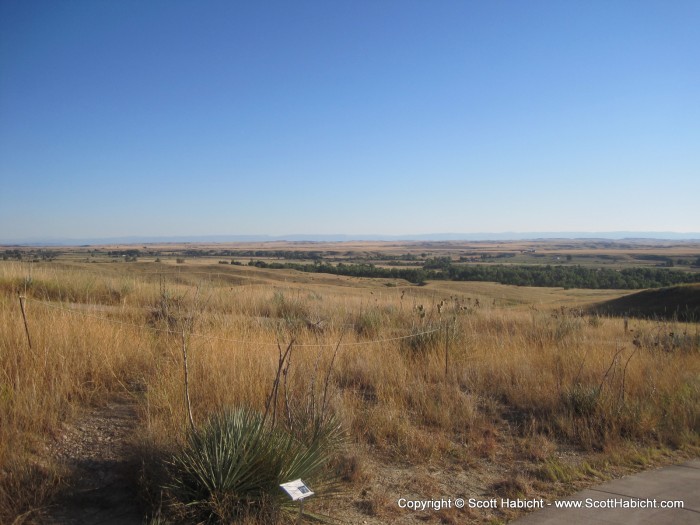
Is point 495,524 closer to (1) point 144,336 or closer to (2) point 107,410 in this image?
(2) point 107,410

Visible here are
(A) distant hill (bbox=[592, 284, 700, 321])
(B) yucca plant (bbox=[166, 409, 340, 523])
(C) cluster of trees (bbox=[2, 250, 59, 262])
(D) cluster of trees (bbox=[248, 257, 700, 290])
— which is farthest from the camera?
(D) cluster of trees (bbox=[248, 257, 700, 290])

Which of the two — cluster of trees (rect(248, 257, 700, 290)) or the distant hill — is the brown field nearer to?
the distant hill

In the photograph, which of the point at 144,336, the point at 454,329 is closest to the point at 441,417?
the point at 454,329

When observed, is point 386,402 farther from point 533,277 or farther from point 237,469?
point 533,277

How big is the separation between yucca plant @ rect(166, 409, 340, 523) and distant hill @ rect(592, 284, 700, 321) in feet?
78.3

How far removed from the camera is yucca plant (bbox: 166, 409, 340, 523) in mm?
3537

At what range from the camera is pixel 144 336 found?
7219mm

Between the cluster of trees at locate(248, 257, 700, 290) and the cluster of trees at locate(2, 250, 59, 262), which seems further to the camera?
the cluster of trees at locate(248, 257, 700, 290)

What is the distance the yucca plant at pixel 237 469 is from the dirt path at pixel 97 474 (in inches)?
15.2

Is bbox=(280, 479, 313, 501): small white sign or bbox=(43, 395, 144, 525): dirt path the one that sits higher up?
bbox=(280, 479, 313, 501): small white sign

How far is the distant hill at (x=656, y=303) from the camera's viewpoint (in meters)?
25.0

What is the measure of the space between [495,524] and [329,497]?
123 cm

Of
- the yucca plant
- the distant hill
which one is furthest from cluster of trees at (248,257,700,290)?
the yucca plant

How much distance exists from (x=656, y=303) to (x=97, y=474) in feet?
97.1
